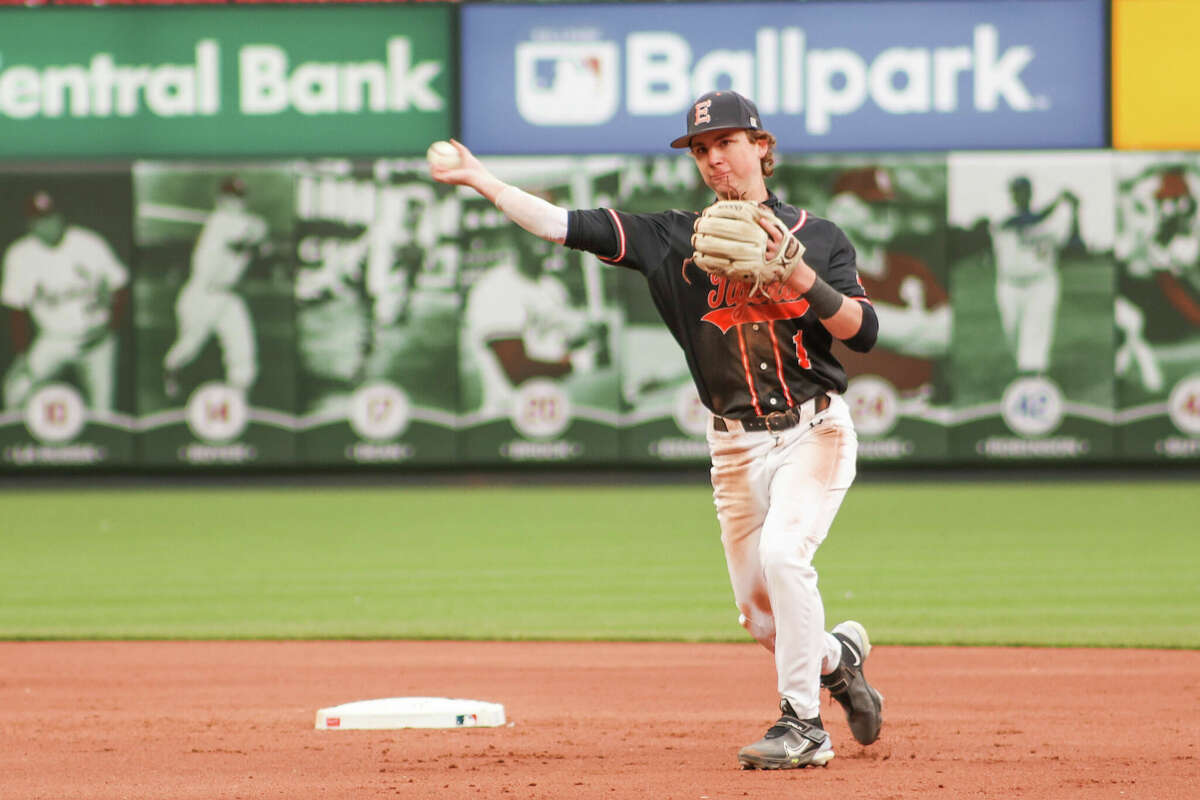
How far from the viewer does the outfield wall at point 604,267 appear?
19.5 m

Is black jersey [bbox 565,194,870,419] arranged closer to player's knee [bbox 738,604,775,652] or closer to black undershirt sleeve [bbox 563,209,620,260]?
black undershirt sleeve [bbox 563,209,620,260]

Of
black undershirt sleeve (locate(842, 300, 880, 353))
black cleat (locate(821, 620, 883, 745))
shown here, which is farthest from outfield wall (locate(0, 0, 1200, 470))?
black undershirt sleeve (locate(842, 300, 880, 353))

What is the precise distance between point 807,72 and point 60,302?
857cm

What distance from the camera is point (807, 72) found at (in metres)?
20.1

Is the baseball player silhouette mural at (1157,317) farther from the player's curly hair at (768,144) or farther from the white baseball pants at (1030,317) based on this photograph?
the player's curly hair at (768,144)

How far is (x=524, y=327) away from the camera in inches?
772

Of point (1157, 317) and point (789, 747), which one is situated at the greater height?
point (1157, 317)

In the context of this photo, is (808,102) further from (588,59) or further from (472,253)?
(472,253)

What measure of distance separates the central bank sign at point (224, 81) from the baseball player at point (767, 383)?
50.0 ft

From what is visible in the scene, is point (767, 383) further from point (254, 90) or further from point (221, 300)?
point (254, 90)

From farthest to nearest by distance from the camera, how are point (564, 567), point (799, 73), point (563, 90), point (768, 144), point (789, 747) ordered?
point (563, 90), point (799, 73), point (564, 567), point (768, 144), point (789, 747)

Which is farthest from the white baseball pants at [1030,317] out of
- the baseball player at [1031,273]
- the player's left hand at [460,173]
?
the player's left hand at [460,173]

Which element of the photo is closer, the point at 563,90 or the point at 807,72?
the point at 807,72

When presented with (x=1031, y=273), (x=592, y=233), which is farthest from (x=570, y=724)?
(x=1031, y=273)
